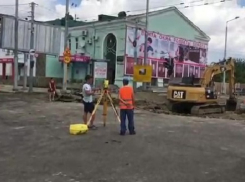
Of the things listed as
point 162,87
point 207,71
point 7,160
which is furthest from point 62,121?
point 162,87

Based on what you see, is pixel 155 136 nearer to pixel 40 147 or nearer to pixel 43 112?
pixel 40 147

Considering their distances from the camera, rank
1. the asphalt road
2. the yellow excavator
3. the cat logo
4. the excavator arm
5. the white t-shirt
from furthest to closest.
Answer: the excavator arm → the cat logo → the yellow excavator → the white t-shirt → the asphalt road

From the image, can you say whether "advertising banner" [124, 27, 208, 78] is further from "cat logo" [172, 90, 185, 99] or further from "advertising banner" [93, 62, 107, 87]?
→ "cat logo" [172, 90, 185, 99]

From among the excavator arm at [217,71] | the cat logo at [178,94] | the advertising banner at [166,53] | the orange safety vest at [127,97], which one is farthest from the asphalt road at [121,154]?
the advertising banner at [166,53]

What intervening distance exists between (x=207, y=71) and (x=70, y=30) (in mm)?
35677

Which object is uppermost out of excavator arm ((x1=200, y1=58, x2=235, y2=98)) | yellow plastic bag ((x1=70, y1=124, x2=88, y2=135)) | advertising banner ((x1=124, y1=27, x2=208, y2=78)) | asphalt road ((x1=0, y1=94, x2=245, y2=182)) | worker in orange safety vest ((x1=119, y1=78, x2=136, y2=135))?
advertising banner ((x1=124, y1=27, x2=208, y2=78))

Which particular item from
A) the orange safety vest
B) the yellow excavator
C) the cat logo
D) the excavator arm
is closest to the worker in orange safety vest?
the orange safety vest

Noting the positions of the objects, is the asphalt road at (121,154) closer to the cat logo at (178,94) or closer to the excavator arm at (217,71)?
the cat logo at (178,94)

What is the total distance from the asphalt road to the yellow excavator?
27.5 ft

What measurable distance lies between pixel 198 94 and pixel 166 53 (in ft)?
104

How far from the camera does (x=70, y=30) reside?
2298 inches

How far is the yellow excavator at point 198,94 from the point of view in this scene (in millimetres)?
24312

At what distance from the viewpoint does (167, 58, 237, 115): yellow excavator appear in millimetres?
24312

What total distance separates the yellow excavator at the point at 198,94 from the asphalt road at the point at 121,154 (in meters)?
8.37
